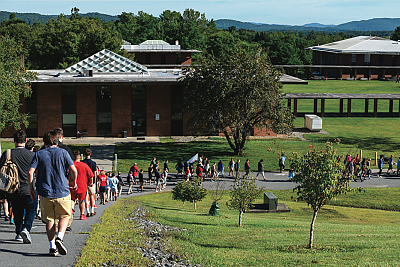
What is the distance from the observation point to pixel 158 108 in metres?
49.6

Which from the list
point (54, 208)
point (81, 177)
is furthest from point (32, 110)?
point (54, 208)

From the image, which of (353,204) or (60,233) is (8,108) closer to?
(353,204)

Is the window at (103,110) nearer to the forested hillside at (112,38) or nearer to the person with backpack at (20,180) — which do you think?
the forested hillside at (112,38)

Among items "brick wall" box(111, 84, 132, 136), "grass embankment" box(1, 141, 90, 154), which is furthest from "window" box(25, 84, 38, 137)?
"brick wall" box(111, 84, 132, 136)

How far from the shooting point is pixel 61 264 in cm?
873

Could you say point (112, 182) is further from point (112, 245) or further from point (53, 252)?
point (53, 252)

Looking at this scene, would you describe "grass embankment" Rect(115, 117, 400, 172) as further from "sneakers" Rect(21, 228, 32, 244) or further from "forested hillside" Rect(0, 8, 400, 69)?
"sneakers" Rect(21, 228, 32, 244)

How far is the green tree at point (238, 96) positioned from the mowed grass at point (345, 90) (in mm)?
31559

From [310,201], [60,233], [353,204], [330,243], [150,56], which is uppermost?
[150,56]

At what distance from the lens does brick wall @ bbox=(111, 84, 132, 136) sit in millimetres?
49062

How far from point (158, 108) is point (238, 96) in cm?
1264

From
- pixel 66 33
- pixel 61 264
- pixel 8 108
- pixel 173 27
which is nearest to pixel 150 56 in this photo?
pixel 66 33

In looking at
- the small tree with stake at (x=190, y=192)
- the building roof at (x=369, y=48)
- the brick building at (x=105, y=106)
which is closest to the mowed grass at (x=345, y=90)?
the building roof at (x=369, y=48)

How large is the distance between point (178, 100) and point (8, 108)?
14.4 meters
